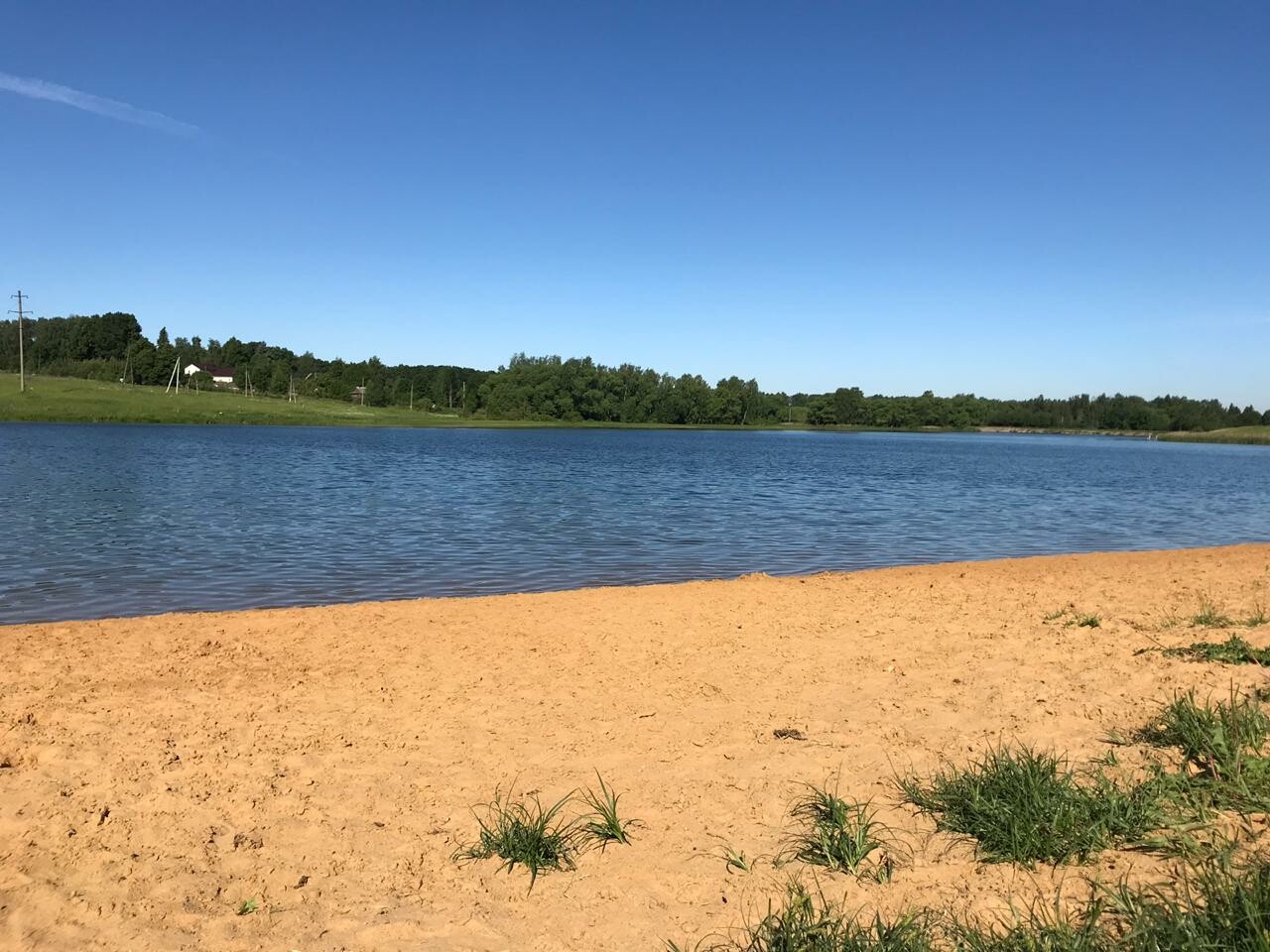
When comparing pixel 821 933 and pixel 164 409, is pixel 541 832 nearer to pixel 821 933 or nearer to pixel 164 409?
pixel 821 933

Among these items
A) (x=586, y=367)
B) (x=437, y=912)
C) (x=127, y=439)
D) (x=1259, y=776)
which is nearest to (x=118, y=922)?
(x=437, y=912)

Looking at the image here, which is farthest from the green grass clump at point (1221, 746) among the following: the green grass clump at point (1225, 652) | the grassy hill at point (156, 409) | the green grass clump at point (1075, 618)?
the grassy hill at point (156, 409)

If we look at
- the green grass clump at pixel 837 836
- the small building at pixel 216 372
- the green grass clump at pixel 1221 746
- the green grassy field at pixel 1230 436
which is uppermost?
the small building at pixel 216 372

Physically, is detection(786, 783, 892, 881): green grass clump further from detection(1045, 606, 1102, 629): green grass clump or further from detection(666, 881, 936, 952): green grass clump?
detection(1045, 606, 1102, 629): green grass clump

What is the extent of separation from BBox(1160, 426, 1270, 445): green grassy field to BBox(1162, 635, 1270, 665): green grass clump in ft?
574

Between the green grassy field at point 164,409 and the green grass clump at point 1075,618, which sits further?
the green grassy field at point 164,409

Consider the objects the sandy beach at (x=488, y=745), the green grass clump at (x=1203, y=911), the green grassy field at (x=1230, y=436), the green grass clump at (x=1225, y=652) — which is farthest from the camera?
the green grassy field at (x=1230, y=436)

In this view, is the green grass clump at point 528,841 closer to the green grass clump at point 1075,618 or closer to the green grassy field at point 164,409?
the green grass clump at point 1075,618

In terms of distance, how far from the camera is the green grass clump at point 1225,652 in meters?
7.04

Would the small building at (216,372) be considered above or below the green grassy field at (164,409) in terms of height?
above

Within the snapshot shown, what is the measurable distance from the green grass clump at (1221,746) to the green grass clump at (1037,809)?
346 millimetres

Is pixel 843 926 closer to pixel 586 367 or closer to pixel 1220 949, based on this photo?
pixel 1220 949

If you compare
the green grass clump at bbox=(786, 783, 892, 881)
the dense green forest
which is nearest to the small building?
the dense green forest

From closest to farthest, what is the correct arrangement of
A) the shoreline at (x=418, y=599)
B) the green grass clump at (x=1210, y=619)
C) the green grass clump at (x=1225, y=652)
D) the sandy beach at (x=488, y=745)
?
the sandy beach at (x=488, y=745) < the green grass clump at (x=1225, y=652) < the green grass clump at (x=1210, y=619) < the shoreline at (x=418, y=599)
